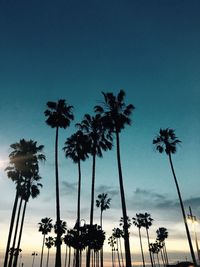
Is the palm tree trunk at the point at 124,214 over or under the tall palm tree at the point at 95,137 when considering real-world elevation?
under

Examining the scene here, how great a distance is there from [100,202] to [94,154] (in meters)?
37.5

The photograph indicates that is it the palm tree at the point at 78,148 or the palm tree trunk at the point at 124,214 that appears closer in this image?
the palm tree trunk at the point at 124,214

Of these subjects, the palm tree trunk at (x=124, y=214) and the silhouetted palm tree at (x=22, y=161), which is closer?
the palm tree trunk at (x=124, y=214)

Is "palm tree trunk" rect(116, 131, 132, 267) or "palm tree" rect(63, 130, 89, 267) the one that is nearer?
"palm tree trunk" rect(116, 131, 132, 267)

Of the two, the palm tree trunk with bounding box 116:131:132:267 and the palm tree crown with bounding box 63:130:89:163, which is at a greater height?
the palm tree crown with bounding box 63:130:89:163

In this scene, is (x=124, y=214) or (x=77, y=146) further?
(x=77, y=146)

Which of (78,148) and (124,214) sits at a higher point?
(78,148)

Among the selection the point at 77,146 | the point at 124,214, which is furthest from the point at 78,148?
the point at 124,214

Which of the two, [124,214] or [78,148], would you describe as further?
[78,148]

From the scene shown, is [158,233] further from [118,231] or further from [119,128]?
[119,128]

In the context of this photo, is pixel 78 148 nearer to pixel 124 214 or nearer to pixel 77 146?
pixel 77 146

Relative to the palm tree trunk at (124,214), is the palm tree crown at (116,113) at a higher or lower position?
higher

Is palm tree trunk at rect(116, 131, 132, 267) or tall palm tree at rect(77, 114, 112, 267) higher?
tall palm tree at rect(77, 114, 112, 267)

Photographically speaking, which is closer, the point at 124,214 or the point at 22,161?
the point at 124,214
